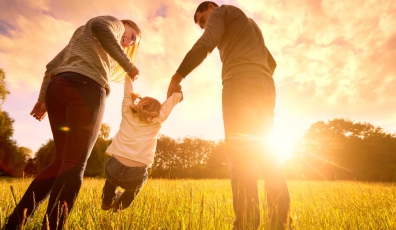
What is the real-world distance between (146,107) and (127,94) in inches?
A: 10.3

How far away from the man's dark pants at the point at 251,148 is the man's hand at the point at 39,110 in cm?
201

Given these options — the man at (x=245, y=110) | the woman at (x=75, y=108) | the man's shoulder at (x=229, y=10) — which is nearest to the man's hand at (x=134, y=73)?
the woman at (x=75, y=108)

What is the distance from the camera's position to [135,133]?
91.3 inches

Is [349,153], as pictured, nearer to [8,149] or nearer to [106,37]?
[106,37]

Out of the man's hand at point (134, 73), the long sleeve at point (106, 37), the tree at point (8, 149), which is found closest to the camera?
the long sleeve at point (106, 37)

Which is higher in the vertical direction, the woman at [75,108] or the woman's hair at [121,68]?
the woman's hair at [121,68]

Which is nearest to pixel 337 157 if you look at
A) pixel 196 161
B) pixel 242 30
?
pixel 196 161

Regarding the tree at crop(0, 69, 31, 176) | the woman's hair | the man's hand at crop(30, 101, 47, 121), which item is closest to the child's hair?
the woman's hair

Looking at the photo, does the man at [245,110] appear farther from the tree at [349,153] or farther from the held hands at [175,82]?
the tree at [349,153]

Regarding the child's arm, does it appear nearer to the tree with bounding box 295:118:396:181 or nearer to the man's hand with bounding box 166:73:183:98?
the man's hand with bounding box 166:73:183:98

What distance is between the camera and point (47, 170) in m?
1.75

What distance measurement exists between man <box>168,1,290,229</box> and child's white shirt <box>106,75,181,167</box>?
0.42 metres

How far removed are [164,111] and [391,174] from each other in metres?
31.5

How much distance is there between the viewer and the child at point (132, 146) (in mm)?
2205
